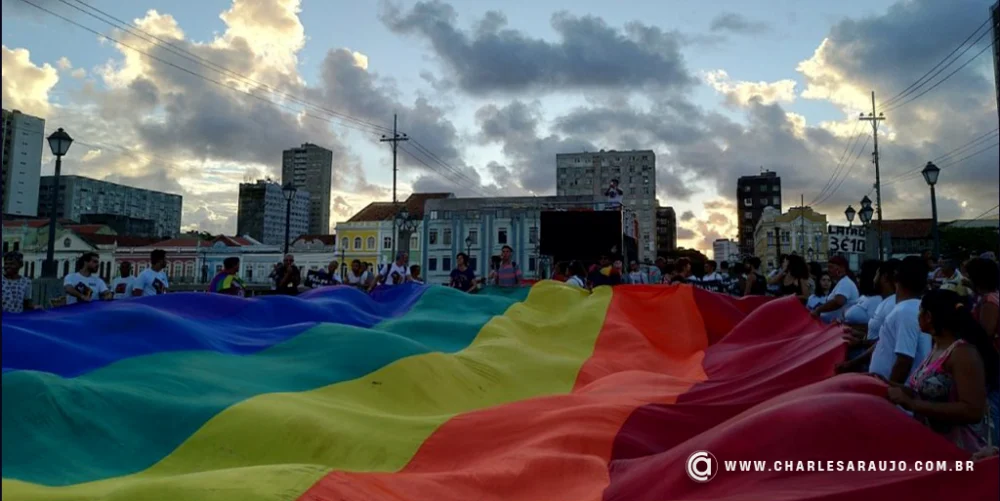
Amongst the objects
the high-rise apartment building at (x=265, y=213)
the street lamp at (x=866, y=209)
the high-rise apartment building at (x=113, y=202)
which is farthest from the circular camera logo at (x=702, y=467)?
the high-rise apartment building at (x=113, y=202)

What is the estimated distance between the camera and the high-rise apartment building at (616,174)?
123m

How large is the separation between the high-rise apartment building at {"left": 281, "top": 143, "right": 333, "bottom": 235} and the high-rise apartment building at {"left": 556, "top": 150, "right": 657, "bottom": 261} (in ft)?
219

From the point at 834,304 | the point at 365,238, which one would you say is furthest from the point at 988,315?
the point at 365,238

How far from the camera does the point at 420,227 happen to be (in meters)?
63.0

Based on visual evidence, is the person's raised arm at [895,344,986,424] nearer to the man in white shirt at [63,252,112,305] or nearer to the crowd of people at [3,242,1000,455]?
the crowd of people at [3,242,1000,455]

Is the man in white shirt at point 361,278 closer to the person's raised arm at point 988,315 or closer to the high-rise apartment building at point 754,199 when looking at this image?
the person's raised arm at point 988,315

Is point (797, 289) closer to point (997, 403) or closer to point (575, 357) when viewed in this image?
point (575, 357)

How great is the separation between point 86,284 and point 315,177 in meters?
171

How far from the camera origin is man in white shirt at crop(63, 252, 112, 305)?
8.32 m

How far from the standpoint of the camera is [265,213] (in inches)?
5221

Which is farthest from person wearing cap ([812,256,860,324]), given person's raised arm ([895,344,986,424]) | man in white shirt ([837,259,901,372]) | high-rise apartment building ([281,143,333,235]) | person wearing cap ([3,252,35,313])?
high-rise apartment building ([281,143,333,235])

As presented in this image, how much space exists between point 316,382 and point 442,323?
266cm

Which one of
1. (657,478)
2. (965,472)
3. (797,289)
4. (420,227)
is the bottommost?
(657,478)

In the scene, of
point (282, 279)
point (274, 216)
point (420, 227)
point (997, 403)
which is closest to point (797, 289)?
point (997, 403)
